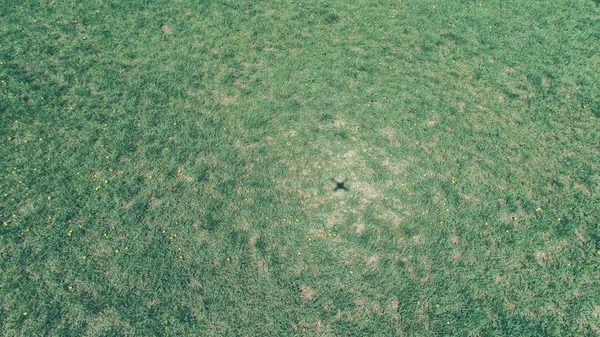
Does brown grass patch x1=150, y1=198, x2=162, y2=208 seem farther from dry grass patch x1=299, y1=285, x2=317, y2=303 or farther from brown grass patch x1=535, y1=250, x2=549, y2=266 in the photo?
brown grass patch x1=535, y1=250, x2=549, y2=266

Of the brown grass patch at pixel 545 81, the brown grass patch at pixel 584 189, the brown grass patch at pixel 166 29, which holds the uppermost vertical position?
the brown grass patch at pixel 166 29

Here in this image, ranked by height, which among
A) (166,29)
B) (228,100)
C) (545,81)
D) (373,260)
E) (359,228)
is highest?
(166,29)

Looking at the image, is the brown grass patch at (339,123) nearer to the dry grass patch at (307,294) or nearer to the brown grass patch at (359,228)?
the brown grass patch at (359,228)

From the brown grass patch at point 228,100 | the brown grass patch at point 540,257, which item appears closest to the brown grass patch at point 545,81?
the brown grass patch at point 540,257

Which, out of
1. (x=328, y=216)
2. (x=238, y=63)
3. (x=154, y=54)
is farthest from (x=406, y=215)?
(x=154, y=54)

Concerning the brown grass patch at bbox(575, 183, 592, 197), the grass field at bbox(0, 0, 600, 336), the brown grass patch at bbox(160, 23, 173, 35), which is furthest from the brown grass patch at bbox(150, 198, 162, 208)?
the brown grass patch at bbox(575, 183, 592, 197)

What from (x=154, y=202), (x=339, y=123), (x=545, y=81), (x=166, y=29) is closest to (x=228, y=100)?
(x=339, y=123)

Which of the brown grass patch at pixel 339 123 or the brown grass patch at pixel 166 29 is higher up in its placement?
the brown grass patch at pixel 166 29

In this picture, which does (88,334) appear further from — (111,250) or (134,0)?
(134,0)

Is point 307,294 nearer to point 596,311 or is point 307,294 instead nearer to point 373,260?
point 373,260
